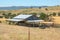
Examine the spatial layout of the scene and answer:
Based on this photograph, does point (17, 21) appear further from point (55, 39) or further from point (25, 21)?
point (55, 39)

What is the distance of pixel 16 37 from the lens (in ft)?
47.0

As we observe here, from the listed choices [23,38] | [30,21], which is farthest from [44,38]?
[30,21]

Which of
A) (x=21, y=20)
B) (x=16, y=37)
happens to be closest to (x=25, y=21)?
(x=21, y=20)

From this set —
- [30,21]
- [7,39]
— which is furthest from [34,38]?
[30,21]

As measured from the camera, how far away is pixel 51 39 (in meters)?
14.2

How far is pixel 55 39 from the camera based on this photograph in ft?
47.1

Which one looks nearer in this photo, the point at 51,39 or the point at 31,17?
the point at 51,39

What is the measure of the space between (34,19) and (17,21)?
209cm

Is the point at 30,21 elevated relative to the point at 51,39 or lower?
→ lower

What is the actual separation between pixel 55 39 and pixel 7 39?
3128 mm

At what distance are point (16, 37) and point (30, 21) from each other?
1173 cm

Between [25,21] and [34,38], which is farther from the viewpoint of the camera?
[25,21]

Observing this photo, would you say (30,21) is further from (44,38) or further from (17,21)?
(44,38)

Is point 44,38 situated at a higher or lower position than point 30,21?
higher
